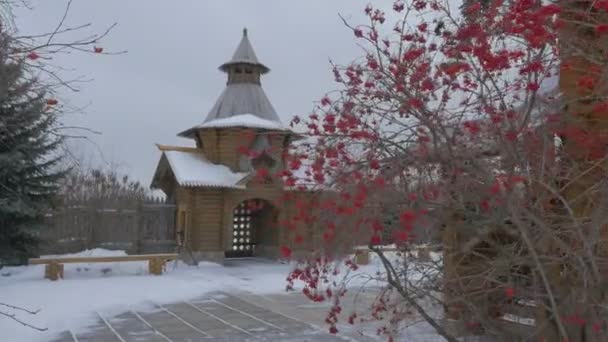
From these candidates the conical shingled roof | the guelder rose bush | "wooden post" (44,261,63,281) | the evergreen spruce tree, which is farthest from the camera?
the conical shingled roof

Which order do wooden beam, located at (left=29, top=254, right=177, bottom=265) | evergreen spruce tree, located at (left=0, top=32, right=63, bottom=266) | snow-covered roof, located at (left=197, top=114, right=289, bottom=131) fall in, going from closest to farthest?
evergreen spruce tree, located at (left=0, top=32, right=63, bottom=266) < wooden beam, located at (left=29, top=254, right=177, bottom=265) < snow-covered roof, located at (left=197, top=114, right=289, bottom=131)

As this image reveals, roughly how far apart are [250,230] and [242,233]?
326 mm

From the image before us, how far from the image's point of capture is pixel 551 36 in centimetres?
304

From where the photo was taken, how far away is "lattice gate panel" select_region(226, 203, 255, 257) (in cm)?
1840

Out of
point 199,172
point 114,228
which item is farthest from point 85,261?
point 199,172

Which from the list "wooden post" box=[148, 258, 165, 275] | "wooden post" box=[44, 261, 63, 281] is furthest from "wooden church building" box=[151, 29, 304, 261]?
"wooden post" box=[44, 261, 63, 281]

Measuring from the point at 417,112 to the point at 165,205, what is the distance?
14329mm

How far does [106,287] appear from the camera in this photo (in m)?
11.9

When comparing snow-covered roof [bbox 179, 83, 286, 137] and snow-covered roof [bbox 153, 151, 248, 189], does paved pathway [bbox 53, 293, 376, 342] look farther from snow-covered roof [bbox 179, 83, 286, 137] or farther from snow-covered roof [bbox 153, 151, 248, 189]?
snow-covered roof [bbox 179, 83, 286, 137]

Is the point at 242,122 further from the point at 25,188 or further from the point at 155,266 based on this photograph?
the point at 25,188

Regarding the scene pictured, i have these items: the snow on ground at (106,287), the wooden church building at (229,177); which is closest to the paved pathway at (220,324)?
the snow on ground at (106,287)

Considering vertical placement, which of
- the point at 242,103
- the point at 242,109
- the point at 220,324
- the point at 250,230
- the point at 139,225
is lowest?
the point at 220,324

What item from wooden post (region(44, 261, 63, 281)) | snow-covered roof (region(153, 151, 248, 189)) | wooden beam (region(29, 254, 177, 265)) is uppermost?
snow-covered roof (region(153, 151, 248, 189))

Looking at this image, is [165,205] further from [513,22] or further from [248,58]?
[513,22]
